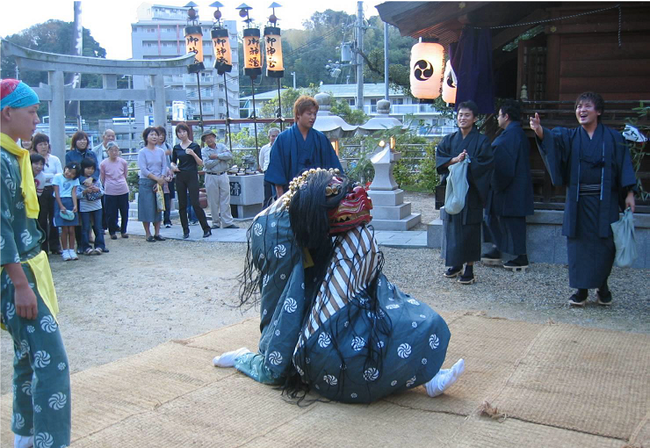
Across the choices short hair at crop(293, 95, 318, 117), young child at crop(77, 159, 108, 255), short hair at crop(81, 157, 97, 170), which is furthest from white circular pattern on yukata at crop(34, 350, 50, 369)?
short hair at crop(81, 157, 97, 170)

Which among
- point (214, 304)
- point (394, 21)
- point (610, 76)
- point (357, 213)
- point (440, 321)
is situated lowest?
point (214, 304)

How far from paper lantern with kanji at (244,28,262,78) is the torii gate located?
131 cm

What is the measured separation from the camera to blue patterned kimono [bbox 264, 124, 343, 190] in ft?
17.3

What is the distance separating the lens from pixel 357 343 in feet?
10.1

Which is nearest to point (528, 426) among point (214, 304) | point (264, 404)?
point (264, 404)

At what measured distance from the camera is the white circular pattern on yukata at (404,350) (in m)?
3.10

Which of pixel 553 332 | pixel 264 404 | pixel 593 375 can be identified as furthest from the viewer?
pixel 553 332

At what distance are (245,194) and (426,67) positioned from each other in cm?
370

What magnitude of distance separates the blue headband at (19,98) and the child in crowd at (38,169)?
4.81m

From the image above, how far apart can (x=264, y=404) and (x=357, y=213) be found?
1.08m

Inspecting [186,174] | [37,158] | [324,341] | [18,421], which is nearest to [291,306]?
[324,341]

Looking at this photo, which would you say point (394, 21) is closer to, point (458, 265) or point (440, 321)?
point (458, 265)

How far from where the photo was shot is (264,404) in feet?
10.5

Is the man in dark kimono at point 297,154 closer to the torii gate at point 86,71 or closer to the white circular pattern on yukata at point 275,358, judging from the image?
the white circular pattern on yukata at point 275,358
